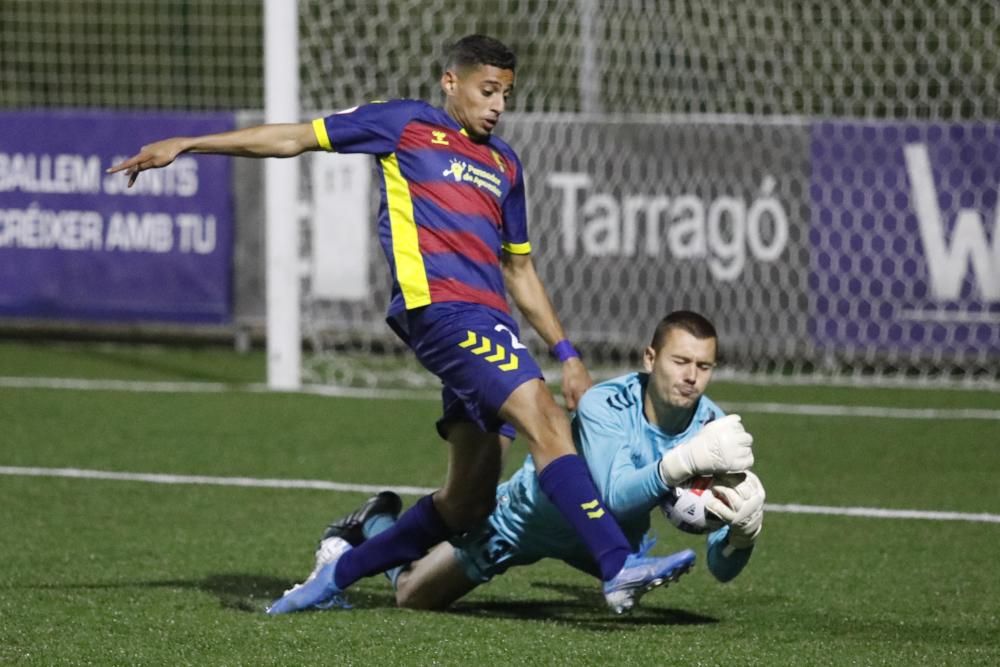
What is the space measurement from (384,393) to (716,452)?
5.86 metres

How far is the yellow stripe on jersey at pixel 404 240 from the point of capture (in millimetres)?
4965

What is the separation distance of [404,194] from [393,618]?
126cm

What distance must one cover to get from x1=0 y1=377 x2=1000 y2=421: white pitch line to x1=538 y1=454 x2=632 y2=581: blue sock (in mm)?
4801

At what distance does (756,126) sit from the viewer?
34.7 ft

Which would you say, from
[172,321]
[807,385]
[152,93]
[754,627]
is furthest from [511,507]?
[152,93]

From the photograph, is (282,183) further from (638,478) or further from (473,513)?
(638,478)

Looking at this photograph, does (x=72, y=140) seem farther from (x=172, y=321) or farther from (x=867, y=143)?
(x=867, y=143)

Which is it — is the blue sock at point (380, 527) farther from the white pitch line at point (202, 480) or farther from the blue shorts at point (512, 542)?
the white pitch line at point (202, 480)

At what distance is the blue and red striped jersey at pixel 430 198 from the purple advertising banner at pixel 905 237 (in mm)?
5607

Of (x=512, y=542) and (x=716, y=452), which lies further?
(x=512, y=542)

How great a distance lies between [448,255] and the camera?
5008mm

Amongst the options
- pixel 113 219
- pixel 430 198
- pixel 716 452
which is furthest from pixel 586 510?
pixel 113 219

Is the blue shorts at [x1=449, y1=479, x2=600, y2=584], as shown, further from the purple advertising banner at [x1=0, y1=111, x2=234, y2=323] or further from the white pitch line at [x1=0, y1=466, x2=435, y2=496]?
the purple advertising banner at [x1=0, y1=111, x2=234, y2=323]

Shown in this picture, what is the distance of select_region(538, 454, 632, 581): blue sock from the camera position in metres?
4.47
